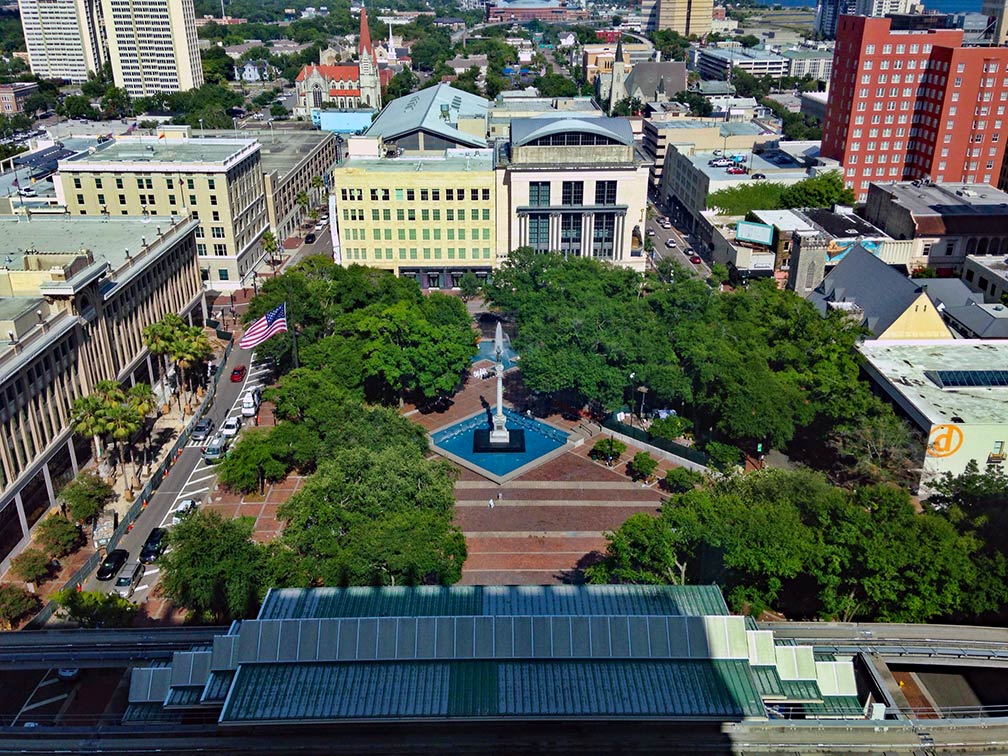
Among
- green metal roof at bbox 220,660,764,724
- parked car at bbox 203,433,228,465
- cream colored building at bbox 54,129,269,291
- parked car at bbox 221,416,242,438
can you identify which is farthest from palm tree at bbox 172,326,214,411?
green metal roof at bbox 220,660,764,724

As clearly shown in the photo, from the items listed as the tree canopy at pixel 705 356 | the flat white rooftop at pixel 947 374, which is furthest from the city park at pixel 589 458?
the flat white rooftop at pixel 947 374

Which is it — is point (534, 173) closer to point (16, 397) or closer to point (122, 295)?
point (122, 295)

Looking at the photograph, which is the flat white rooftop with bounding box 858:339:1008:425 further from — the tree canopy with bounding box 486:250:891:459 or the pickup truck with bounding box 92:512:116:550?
the pickup truck with bounding box 92:512:116:550

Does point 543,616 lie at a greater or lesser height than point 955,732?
greater

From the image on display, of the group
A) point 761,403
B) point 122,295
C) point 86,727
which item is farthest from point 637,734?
point 122,295

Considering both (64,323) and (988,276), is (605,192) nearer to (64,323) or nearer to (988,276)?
(988,276)

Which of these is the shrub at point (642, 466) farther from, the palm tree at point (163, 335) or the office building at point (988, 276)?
the office building at point (988, 276)

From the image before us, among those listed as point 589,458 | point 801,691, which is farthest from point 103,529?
point 801,691
